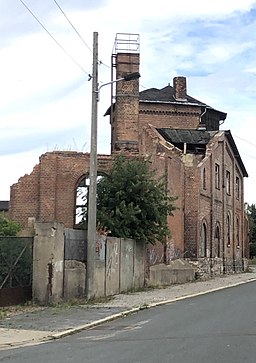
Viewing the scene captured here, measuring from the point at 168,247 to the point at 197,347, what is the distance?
25306 millimetres

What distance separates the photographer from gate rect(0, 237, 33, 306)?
1956cm

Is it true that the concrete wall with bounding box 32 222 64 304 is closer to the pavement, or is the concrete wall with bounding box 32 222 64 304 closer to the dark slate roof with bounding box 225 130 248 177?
the pavement

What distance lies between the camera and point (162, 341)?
12.8 metres

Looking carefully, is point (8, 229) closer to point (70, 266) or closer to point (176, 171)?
point (70, 266)

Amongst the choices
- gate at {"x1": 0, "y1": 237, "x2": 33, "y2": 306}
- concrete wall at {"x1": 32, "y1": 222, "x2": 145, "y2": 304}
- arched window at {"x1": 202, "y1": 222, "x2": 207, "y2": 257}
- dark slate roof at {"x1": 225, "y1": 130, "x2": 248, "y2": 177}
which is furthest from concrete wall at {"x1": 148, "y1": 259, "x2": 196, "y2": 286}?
dark slate roof at {"x1": 225, "y1": 130, "x2": 248, "y2": 177}

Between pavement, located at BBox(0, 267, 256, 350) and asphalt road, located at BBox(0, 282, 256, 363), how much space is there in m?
0.43

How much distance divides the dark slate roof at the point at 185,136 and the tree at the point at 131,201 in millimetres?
16996

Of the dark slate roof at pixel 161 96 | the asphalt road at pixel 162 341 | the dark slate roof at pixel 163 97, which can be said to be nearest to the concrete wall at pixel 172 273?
the asphalt road at pixel 162 341

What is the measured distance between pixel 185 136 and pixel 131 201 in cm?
1959

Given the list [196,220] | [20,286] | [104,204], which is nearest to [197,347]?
[20,286]

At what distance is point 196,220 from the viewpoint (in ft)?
138

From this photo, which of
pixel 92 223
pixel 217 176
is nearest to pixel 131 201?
pixel 92 223

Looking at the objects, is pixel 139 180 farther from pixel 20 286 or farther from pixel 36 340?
pixel 36 340

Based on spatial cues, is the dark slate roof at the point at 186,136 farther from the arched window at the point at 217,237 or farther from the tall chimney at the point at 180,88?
the tall chimney at the point at 180,88
